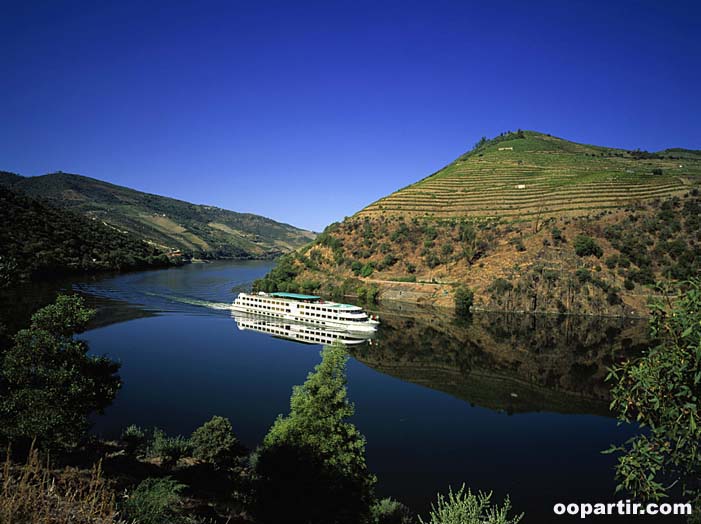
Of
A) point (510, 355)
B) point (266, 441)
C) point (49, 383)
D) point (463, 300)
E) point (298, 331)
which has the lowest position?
point (298, 331)

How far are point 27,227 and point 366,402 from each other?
94.3 meters

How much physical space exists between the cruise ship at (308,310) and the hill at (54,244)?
3654cm

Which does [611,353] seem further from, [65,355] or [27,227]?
[27,227]

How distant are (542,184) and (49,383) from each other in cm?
11344

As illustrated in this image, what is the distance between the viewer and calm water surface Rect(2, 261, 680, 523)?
73.6ft

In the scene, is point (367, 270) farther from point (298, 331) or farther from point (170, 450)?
point (170, 450)

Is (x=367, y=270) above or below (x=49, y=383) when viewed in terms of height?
above

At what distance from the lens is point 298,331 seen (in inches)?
2227

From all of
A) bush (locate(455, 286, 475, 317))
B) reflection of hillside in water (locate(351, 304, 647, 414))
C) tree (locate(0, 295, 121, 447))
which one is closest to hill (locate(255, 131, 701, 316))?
bush (locate(455, 286, 475, 317))

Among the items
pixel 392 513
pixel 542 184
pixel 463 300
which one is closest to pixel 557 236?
pixel 463 300

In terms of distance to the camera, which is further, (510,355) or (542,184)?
(542,184)

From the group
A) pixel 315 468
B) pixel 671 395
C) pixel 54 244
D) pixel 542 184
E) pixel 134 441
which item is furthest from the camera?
pixel 542 184

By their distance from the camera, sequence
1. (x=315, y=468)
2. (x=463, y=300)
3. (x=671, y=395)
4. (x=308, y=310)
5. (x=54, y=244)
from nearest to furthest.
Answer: (x=671, y=395), (x=315, y=468), (x=308, y=310), (x=463, y=300), (x=54, y=244)

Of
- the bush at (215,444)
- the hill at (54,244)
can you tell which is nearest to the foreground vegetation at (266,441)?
the bush at (215,444)
